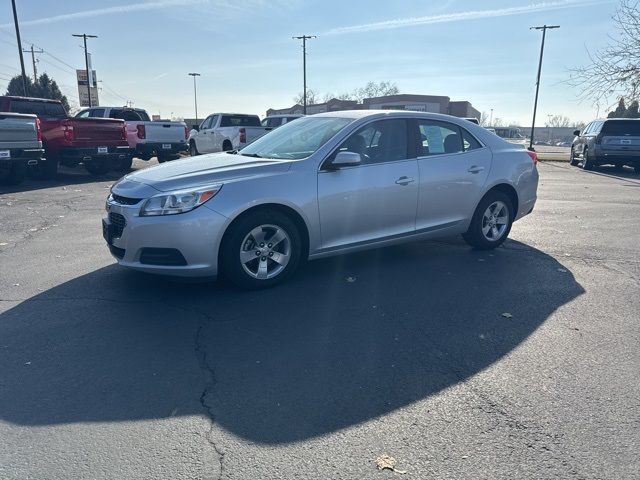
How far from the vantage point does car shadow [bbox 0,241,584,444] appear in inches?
117

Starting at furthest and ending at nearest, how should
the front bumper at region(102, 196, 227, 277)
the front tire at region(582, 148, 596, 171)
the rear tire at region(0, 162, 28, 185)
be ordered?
the front tire at region(582, 148, 596, 171) < the rear tire at region(0, 162, 28, 185) < the front bumper at region(102, 196, 227, 277)

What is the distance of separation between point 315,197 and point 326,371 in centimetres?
199

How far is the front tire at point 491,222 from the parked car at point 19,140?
10.3 m

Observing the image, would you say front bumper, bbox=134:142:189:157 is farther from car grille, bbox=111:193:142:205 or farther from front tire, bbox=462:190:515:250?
front tire, bbox=462:190:515:250

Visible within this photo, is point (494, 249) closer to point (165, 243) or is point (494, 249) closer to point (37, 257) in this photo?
point (165, 243)

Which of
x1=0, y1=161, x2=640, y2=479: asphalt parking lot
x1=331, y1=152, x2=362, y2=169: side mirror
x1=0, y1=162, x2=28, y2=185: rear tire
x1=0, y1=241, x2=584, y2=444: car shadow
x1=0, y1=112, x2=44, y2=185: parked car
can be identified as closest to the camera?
x1=0, y1=161, x2=640, y2=479: asphalt parking lot

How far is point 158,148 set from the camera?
16906 mm

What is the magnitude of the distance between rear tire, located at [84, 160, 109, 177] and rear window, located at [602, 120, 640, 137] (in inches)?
696

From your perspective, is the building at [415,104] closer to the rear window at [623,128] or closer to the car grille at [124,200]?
the rear window at [623,128]

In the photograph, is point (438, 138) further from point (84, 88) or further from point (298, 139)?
point (84, 88)

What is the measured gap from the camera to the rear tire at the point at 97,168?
15140mm

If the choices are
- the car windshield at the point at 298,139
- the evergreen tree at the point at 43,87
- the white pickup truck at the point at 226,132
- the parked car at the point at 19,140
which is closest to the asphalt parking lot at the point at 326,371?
the car windshield at the point at 298,139

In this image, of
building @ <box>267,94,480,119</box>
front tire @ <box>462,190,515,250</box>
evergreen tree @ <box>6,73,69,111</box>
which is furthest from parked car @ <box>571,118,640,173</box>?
evergreen tree @ <box>6,73,69,111</box>

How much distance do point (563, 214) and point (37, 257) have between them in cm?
863
